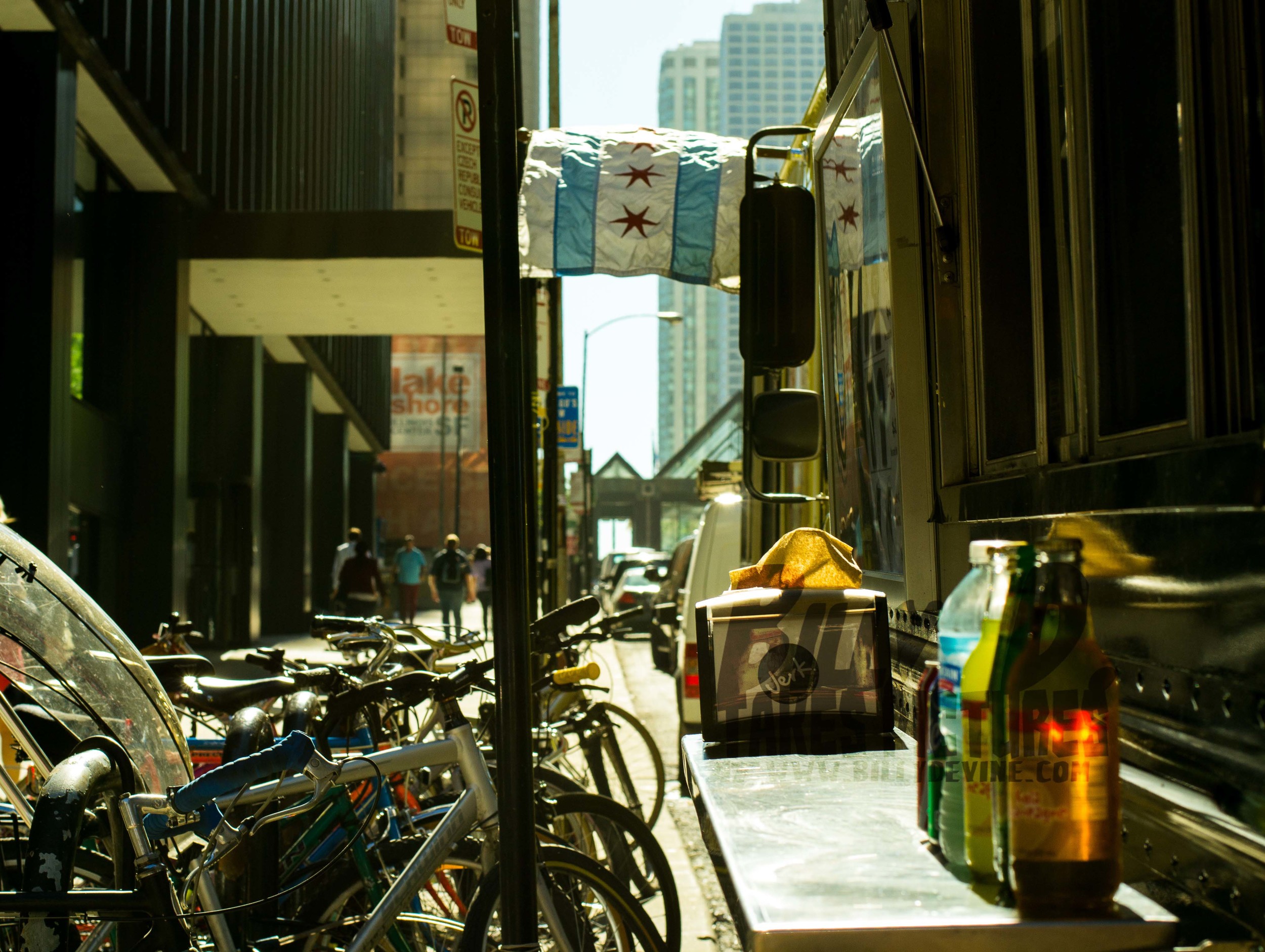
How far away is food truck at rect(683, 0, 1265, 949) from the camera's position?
137 centimetres

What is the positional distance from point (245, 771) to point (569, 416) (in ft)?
54.7

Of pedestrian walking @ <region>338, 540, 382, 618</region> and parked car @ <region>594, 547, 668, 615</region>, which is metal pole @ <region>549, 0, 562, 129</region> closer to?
Answer: pedestrian walking @ <region>338, 540, 382, 618</region>

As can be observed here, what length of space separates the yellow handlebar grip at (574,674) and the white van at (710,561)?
4.64 meters

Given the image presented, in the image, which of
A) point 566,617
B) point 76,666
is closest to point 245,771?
point 76,666

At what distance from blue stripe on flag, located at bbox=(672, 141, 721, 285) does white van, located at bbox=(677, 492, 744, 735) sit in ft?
13.4

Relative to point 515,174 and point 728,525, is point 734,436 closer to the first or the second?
point 728,525

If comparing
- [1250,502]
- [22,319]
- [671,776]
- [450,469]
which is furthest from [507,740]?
[450,469]

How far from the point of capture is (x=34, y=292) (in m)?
11.2

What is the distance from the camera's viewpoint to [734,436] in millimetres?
32188

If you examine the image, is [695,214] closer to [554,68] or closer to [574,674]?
[574,674]

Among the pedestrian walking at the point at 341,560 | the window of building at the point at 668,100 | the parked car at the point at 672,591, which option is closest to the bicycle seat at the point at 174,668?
the parked car at the point at 672,591

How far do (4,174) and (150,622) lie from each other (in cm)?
623

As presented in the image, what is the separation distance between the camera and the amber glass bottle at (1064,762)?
54.1 inches

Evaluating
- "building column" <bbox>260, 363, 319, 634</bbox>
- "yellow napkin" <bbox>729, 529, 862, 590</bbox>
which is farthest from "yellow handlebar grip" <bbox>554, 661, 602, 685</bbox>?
"building column" <bbox>260, 363, 319, 634</bbox>
